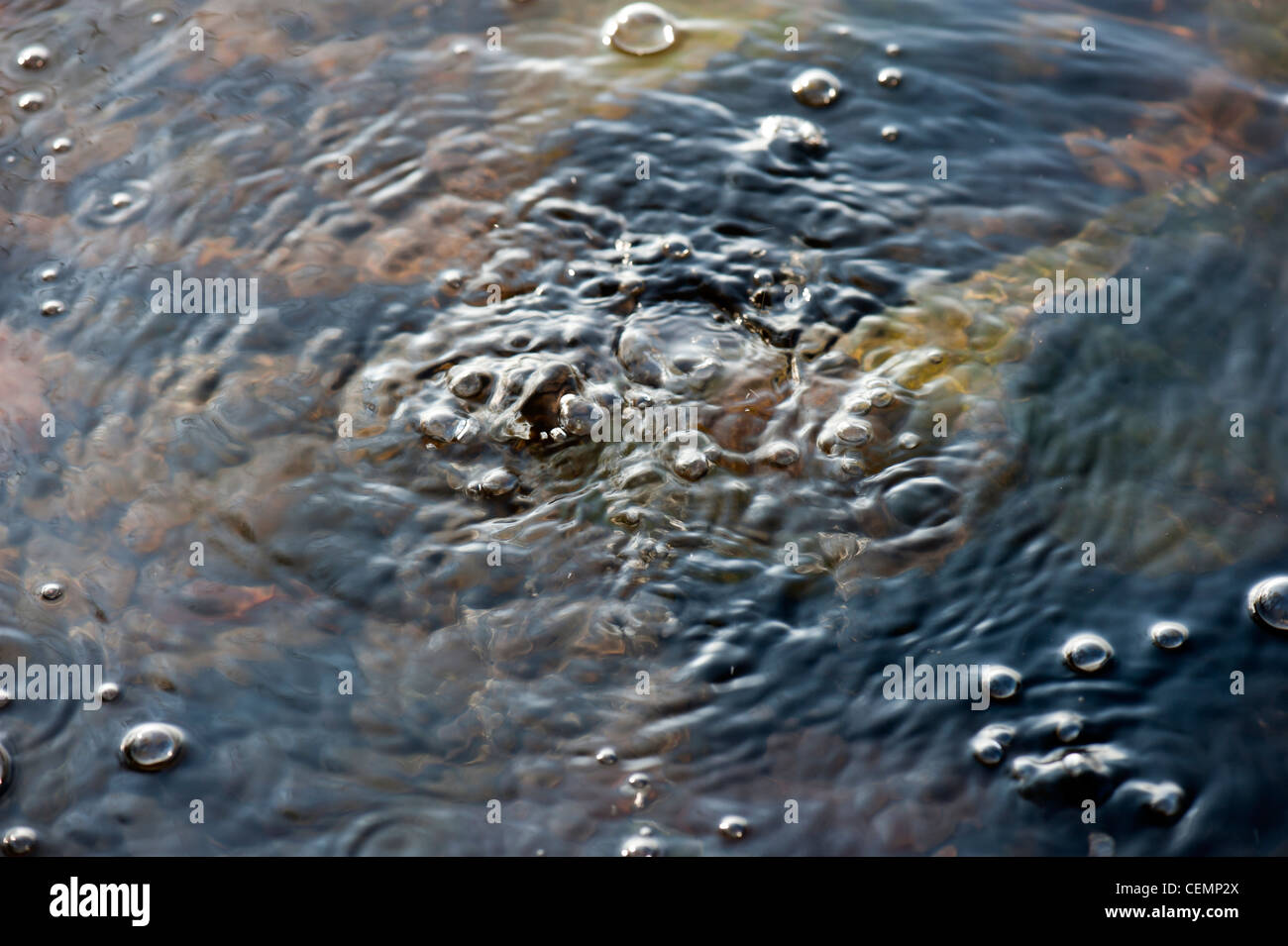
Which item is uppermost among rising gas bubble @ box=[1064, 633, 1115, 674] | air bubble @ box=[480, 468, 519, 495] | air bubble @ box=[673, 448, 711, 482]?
air bubble @ box=[673, 448, 711, 482]

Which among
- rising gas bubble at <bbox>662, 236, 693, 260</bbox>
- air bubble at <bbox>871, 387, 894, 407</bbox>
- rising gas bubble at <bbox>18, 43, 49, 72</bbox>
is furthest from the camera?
rising gas bubble at <bbox>18, 43, 49, 72</bbox>

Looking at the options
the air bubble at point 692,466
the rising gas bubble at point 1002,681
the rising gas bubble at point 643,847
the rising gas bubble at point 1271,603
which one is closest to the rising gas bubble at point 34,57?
the air bubble at point 692,466

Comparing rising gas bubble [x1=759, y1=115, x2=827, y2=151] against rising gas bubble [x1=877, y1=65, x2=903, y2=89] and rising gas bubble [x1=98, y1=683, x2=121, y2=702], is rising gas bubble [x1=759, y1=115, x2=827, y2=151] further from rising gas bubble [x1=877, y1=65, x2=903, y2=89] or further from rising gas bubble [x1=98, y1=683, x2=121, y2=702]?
rising gas bubble [x1=98, y1=683, x2=121, y2=702]

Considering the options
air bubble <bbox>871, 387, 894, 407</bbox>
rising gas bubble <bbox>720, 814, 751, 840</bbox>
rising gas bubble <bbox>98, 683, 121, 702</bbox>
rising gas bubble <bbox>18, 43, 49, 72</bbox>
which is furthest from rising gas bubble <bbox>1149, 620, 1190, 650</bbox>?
rising gas bubble <bbox>18, 43, 49, 72</bbox>

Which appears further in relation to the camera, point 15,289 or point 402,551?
point 15,289

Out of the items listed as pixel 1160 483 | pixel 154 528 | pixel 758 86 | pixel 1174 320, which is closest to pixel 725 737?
pixel 1160 483

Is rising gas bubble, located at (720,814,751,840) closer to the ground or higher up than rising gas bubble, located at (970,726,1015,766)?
closer to the ground
